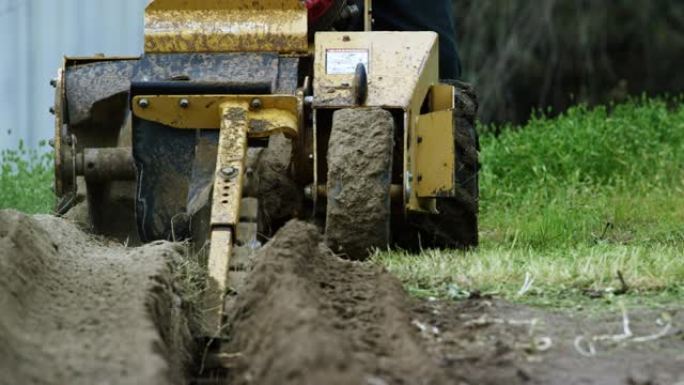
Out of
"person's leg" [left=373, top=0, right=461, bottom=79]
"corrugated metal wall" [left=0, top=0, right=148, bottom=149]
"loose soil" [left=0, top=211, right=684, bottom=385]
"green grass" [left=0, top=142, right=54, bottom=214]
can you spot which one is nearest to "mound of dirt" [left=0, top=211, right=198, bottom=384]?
"loose soil" [left=0, top=211, right=684, bottom=385]

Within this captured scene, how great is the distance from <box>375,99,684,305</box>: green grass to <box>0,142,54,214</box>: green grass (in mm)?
2410

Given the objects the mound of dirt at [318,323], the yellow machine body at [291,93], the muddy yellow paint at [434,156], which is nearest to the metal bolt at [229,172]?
the yellow machine body at [291,93]

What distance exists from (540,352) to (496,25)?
11483mm

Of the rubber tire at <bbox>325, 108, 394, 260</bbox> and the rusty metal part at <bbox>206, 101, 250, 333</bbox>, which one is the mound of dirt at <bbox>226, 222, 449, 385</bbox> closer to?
the rusty metal part at <bbox>206, 101, 250, 333</bbox>

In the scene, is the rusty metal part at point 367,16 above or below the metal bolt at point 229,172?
above

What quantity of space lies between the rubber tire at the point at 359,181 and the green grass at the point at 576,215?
0.45 ft

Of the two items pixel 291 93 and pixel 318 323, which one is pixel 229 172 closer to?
pixel 291 93

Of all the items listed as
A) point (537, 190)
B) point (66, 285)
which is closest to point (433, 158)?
point (66, 285)

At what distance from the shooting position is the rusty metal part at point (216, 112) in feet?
19.7

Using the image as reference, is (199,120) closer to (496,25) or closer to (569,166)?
(569,166)

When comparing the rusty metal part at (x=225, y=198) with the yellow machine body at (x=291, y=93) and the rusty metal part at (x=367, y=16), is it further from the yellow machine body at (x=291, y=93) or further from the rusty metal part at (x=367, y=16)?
the rusty metal part at (x=367, y=16)

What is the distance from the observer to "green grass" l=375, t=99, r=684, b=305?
17.8ft

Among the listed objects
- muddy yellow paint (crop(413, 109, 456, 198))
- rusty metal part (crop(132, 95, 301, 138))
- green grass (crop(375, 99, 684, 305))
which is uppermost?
rusty metal part (crop(132, 95, 301, 138))

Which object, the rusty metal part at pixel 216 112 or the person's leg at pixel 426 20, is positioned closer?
the rusty metal part at pixel 216 112
